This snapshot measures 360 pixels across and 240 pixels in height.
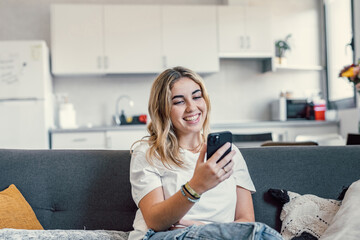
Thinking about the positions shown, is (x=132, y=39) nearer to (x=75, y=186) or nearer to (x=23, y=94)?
(x=23, y=94)

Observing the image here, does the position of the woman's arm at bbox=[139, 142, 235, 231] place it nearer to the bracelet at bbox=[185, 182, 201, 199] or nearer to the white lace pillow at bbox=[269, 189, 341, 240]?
the bracelet at bbox=[185, 182, 201, 199]

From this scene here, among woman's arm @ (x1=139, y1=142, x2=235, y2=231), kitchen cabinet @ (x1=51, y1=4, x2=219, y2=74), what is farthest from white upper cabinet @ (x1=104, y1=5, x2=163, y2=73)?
woman's arm @ (x1=139, y1=142, x2=235, y2=231)

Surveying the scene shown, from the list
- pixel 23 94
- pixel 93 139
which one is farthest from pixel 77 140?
pixel 23 94

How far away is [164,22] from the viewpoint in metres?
4.35

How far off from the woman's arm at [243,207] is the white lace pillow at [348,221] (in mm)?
259

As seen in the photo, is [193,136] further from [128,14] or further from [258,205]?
[128,14]

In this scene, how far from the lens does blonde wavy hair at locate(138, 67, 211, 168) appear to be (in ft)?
4.65

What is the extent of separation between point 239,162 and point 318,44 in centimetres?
388

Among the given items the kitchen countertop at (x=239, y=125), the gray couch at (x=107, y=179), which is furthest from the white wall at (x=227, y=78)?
the gray couch at (x=107, y=179)

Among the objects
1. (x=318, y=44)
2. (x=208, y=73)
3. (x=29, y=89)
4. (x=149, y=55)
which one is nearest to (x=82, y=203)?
(x=29, y=89)

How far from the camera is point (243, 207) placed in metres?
1.48

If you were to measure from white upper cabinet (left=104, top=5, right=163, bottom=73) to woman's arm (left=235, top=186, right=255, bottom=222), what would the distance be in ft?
9.73

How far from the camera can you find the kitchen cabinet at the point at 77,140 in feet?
13.1

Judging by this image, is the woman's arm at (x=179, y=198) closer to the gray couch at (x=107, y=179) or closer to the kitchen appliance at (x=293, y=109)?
the gray couch at (x=107, y=179)
